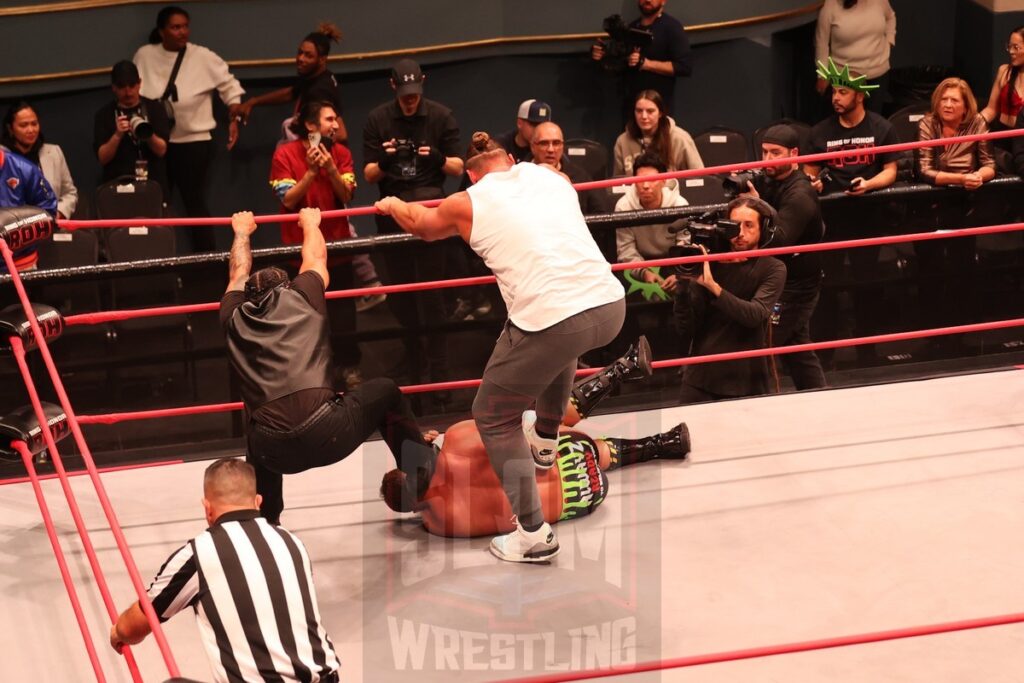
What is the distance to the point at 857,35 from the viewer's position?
29.0 ft

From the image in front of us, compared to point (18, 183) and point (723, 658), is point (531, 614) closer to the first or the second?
point (723, 658)

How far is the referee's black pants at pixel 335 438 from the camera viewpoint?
3838 millimetres

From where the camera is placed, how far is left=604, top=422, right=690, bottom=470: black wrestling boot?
4375mm

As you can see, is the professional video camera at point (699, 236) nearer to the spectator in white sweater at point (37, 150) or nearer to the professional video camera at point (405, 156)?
the professional video camera at point (405, 156)

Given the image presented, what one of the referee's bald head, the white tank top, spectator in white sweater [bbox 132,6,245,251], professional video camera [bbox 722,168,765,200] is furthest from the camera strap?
the referee's bald head

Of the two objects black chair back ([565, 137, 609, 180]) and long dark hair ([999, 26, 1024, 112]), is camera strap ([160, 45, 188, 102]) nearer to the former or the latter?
black chair back ([565, 137, 609, 180])

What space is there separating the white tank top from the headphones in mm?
1592

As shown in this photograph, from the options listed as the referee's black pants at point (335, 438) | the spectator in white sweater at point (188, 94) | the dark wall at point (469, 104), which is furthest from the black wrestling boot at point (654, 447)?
the dark wall at point (469, 104)

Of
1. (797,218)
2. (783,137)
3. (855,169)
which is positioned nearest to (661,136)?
(855,169)

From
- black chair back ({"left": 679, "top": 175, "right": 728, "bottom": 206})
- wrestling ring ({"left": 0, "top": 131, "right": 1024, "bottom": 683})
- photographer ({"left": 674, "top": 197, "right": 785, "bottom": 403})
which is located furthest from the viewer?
black chair back ({"left": 679, "top": 175, "right": 728, "bottom": 206})

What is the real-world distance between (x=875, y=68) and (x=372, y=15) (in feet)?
11.0

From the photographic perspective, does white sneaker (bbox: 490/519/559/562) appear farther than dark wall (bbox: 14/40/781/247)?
No

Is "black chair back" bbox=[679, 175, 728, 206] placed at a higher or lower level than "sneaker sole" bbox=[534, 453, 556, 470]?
higher

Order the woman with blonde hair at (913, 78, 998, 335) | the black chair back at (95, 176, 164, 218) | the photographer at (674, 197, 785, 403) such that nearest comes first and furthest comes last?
the photographer at (674, 197, 785, 403)
the woman with blonde hair at (913, 78, 998, 335)
the black chair back at (95, 176, 164, 218)
